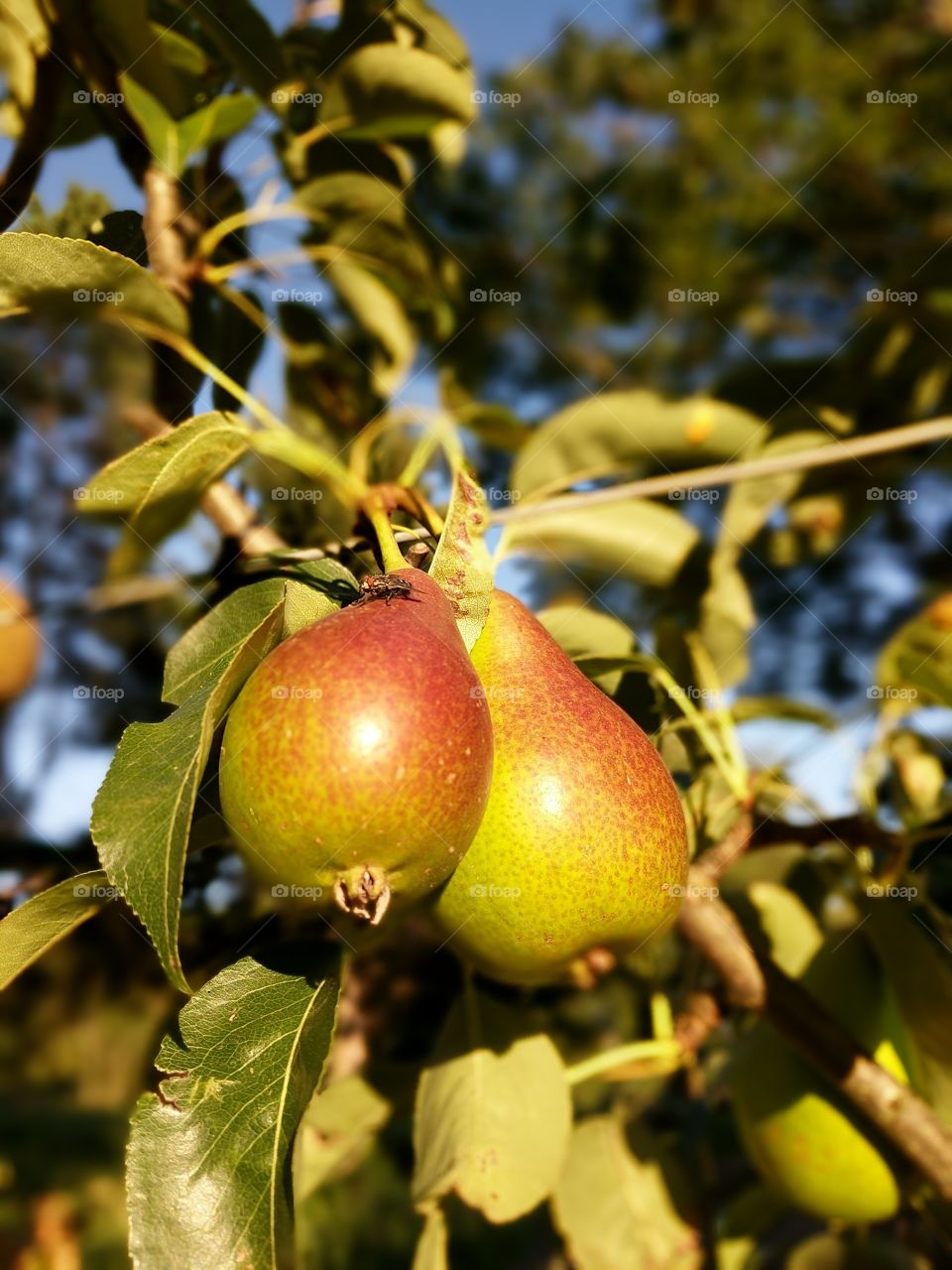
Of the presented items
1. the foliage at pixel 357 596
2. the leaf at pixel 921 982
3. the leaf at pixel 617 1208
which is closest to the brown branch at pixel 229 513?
the foliage at pixel 357 596

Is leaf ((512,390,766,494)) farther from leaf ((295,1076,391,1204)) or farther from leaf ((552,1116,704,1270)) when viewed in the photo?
leaf ((552,1116,704,1270))

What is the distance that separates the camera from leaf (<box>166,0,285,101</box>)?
1044mm

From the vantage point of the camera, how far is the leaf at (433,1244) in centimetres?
99

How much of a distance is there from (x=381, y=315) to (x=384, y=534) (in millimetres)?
946

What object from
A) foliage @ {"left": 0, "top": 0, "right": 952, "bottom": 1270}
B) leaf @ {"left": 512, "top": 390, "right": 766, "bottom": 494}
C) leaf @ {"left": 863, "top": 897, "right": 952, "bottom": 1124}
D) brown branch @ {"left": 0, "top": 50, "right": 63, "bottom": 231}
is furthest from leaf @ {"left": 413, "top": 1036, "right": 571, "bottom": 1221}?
brown branch @ {"left": 0, "top": 50, "right": 63, "bottom": 231}

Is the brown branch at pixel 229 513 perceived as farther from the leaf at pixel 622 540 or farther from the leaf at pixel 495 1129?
the leaf at pixel 495 1129

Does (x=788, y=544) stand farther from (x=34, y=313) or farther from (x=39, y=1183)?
(x=39, y=1183)

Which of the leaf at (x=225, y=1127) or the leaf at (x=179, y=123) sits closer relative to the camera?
the leaf at (x=225, y=1127)

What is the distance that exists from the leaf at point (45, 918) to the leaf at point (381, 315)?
1081 mm

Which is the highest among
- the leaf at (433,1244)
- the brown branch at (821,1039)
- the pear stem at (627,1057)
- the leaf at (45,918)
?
the leaf at (45,918)

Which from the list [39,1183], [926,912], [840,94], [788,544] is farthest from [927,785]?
[39,1183]

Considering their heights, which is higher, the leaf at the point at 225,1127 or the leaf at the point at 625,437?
the leaf at the point at 625,437

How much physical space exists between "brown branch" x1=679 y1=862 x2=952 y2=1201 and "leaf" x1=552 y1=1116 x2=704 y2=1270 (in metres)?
0.47

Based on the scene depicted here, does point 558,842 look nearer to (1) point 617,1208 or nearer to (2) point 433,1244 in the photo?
(2) point 433,1244
